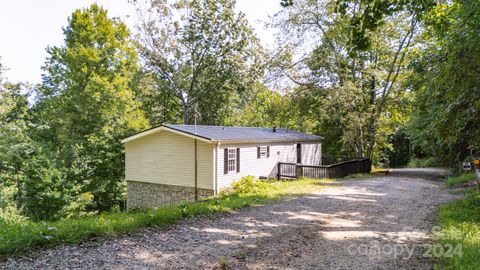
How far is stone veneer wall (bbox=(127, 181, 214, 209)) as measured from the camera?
45.5ft

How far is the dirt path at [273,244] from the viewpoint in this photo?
416cm

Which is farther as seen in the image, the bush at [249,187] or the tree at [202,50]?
the tree at [202,50]

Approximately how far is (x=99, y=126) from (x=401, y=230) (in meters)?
18.3

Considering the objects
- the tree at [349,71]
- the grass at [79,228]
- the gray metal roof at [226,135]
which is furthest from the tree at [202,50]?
the grass at [79,228]

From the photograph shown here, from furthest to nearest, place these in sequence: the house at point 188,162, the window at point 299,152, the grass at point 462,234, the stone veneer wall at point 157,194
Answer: the window at point 299,152 < the stone veneer wall at point 157,194 < the house at point 188,162 < the grass at point 462,234

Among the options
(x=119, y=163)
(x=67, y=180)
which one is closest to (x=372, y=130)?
(x=119, y=163)

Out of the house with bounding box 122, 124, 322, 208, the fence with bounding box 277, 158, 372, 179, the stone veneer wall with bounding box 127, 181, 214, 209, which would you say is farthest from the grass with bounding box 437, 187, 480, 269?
the stone veneer wall with bounding box 127, 181, 214, 209

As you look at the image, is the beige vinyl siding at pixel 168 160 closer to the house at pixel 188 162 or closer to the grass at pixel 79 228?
the house at pixel 188 162

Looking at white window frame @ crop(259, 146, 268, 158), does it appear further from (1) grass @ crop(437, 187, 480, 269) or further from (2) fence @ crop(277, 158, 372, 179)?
(1) grass @ crop(437, 187, 480, 269)

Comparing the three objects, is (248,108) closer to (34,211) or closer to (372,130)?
(372,130)

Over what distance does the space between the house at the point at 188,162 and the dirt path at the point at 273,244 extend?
5.87 metres

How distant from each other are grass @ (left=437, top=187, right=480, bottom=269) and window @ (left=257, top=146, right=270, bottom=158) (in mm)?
9464

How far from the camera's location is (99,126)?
18.9 m

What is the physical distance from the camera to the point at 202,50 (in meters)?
24.6
